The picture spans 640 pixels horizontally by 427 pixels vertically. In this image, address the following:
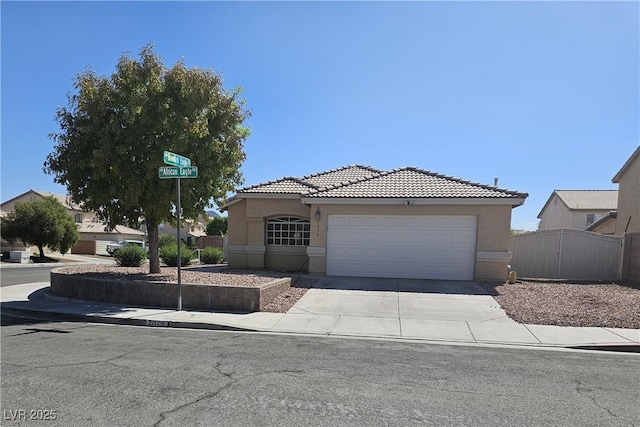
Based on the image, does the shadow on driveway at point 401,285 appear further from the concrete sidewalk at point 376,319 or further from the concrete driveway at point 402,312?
the concrete sidewalk at point 376,319

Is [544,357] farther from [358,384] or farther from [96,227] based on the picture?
[96,227]

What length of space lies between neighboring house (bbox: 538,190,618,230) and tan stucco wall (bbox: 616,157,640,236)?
18.2 metres

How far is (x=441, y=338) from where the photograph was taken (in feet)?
25.2

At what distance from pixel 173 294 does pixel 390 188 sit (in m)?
8.63

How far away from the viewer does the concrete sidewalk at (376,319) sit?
771cm

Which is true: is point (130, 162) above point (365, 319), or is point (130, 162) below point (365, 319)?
above

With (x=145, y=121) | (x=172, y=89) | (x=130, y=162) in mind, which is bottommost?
(x=130, y=162)

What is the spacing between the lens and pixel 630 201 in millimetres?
20062

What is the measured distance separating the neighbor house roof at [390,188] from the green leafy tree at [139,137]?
4.82 meters

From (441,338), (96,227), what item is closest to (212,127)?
(441,338)

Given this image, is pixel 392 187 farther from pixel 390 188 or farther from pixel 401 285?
pixel 401 285

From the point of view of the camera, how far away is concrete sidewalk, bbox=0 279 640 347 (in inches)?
303

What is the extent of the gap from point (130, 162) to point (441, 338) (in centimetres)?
903

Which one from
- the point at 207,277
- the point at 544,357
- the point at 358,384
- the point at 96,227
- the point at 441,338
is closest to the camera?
the point at 358,384
